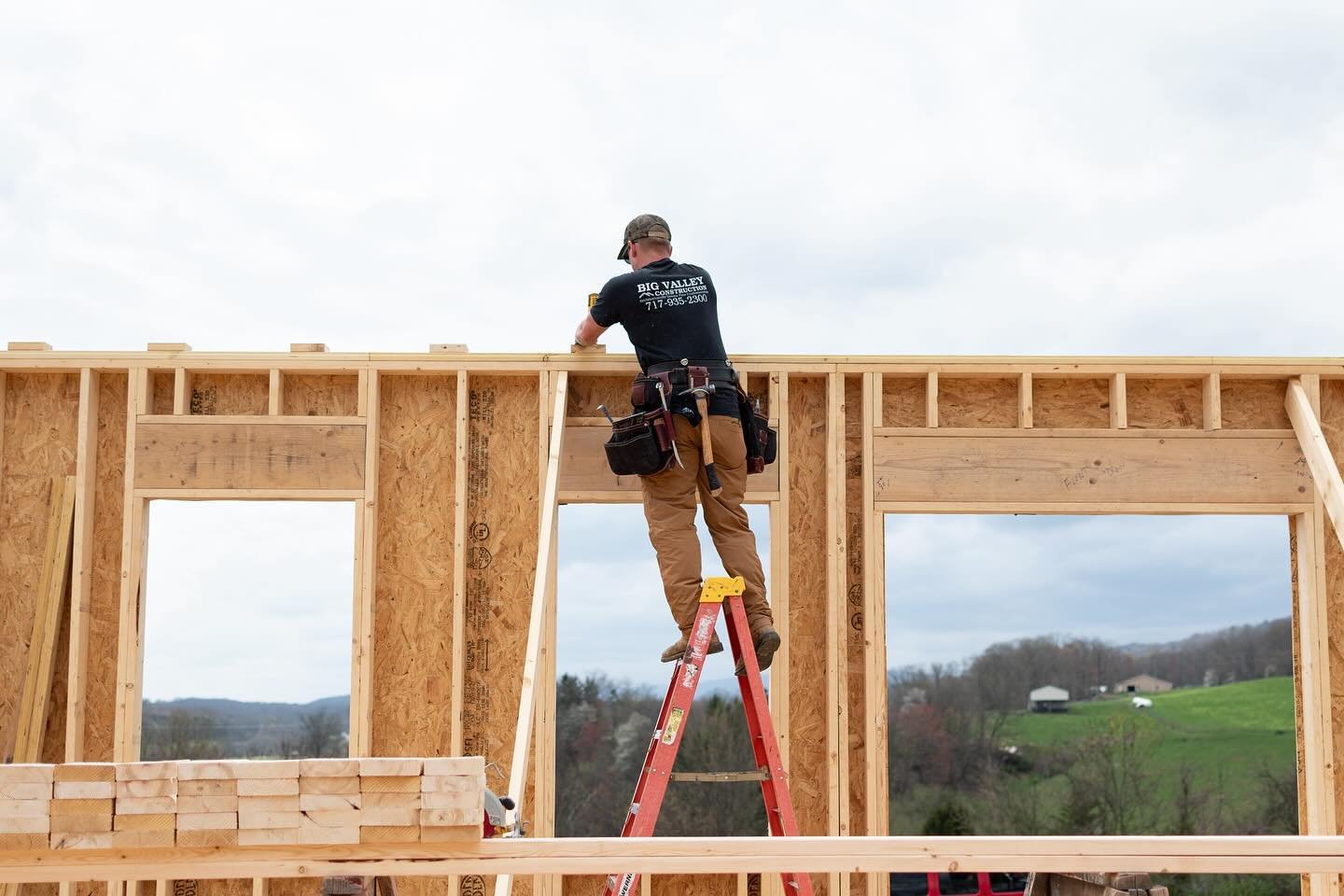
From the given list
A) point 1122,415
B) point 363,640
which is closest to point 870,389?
point 1122,415

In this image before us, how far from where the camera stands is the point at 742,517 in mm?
5496

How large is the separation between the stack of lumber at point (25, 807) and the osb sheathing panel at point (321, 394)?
3.46m

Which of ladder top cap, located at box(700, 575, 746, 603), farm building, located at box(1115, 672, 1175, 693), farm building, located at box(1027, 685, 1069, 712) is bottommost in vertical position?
farm building, located at box(1027, 685, 1069, 712)

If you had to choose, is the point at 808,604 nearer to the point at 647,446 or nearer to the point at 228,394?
the point at 647,446

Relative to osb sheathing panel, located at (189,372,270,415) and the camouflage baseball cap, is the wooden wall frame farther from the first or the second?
the camouflage baseball cap

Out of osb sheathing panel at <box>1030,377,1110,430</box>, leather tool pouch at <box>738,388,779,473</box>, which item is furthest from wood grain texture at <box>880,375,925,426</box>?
leather tool pouch at <box>738,388,779,473</box>

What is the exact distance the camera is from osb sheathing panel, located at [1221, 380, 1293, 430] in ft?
22.7

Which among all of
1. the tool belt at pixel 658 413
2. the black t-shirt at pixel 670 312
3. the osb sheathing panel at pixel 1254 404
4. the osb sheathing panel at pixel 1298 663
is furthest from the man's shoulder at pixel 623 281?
the osb sheathing panel at pixel 1298 663

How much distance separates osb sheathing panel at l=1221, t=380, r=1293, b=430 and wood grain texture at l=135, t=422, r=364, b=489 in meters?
4.74

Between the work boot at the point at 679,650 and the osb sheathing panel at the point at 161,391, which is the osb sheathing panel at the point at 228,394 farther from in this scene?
the work boot at the point at 679,650

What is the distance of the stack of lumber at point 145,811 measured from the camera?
11.5 ft

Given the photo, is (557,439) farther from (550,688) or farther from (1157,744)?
(1157,744)

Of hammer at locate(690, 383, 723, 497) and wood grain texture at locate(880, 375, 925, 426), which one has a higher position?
wood grain texture at locate(880, 375, 925, 426)

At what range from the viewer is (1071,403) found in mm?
6902
